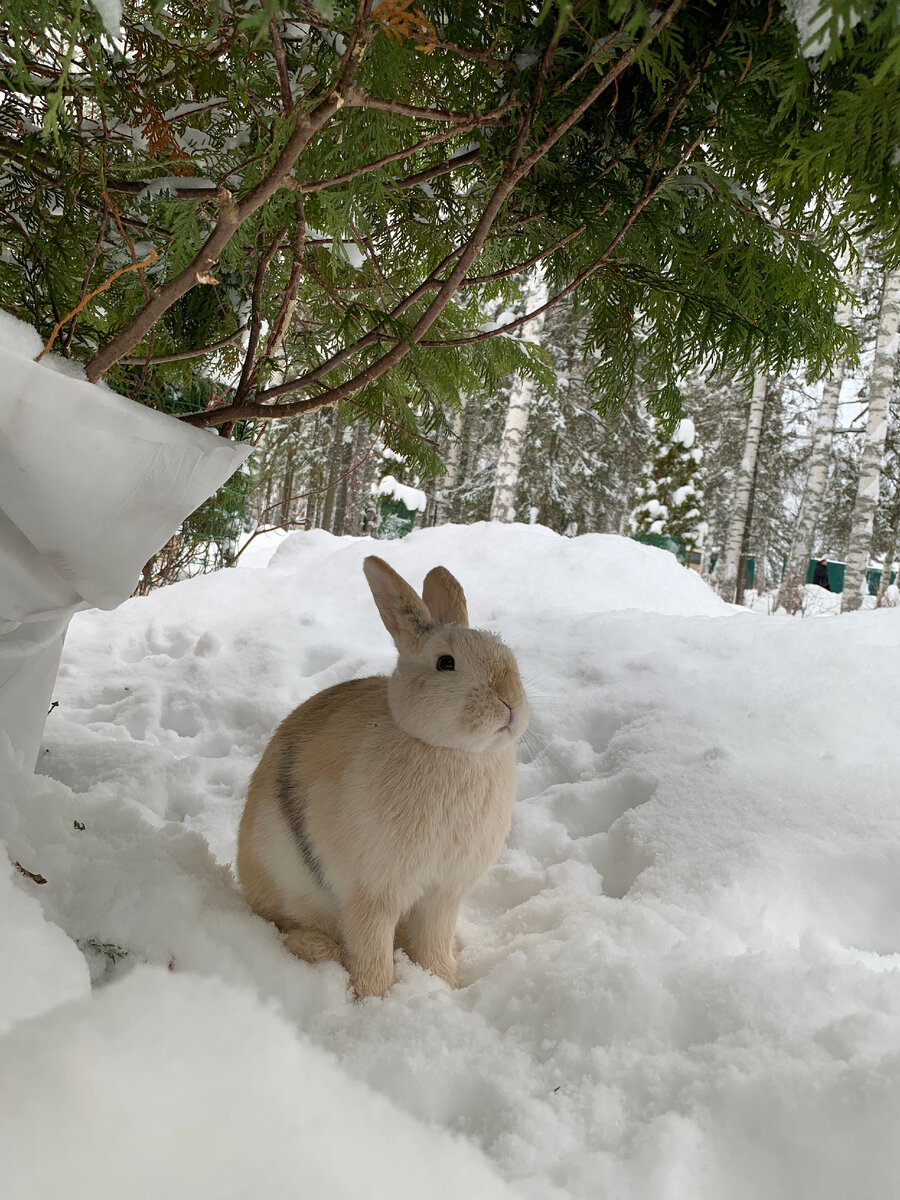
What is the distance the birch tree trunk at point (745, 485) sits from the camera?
47.5ft

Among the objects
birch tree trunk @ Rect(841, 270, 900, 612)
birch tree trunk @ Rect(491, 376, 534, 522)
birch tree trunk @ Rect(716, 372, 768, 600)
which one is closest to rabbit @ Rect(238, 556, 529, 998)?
birch tree trunk @ Rect(491, 376, 534, 522)

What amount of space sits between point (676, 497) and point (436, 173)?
16.2 m

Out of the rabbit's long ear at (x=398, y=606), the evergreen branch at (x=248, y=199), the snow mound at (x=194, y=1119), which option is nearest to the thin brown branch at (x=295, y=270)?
the evergreen branch at (x=248, y=199)

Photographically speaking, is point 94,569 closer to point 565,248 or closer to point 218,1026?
point 218,1026

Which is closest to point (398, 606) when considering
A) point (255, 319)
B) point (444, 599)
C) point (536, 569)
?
point (444, 599)

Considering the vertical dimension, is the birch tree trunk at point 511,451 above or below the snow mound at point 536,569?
above

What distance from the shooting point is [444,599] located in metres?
2.11

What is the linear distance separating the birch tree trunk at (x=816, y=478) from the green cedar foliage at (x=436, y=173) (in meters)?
11.1

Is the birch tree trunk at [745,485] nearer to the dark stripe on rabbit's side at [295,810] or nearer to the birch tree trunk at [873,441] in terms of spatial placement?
the birch tree trunk at [873,441]

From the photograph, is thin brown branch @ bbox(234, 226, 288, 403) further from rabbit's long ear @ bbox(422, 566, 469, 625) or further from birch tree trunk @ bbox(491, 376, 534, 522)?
birch tree trunk @ bbox(491, 376, 534, 522)

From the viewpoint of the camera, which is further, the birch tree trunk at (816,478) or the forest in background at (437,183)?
the birch tree trunk at (816,478)

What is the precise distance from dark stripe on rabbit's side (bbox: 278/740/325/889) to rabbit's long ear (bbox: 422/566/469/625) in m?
0.54

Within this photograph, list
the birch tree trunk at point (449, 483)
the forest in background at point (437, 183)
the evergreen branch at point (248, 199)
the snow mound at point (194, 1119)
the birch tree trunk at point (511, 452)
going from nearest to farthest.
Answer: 1. the snow mound at point (194, 1119)
2. the evergreen branch at point (248, 199)
3. the forest in background at point (437, 183)
4. the birch tree trunk at point (511, 452)
5. the birch tree trunk at point (449, 483)

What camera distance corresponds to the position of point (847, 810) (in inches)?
90.2
